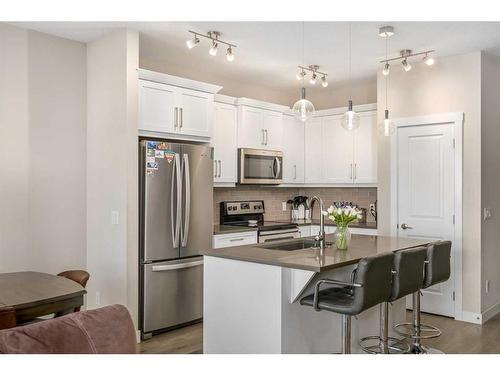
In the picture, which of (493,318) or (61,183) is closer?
(61,183)

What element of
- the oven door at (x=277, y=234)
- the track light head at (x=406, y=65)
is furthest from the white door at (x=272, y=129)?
the track light head at (x=406, y=65)

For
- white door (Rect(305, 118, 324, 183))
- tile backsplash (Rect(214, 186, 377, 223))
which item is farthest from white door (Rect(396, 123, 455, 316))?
white door (Rect(305, 118, 324, 183))

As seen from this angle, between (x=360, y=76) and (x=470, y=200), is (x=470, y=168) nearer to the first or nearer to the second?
(x=470, y=200)

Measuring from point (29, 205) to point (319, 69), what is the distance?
11.3 ft

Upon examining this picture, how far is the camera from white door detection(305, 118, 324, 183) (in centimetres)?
→ 637

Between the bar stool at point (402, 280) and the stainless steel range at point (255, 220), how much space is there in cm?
200

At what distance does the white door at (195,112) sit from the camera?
457 centimetres

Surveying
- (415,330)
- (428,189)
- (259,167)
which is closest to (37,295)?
(415,330)

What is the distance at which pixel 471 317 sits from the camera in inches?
187

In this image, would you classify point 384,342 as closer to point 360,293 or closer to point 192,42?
point 360,293

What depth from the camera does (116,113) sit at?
13.7 ft

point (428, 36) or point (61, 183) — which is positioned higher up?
point (428, 36)
